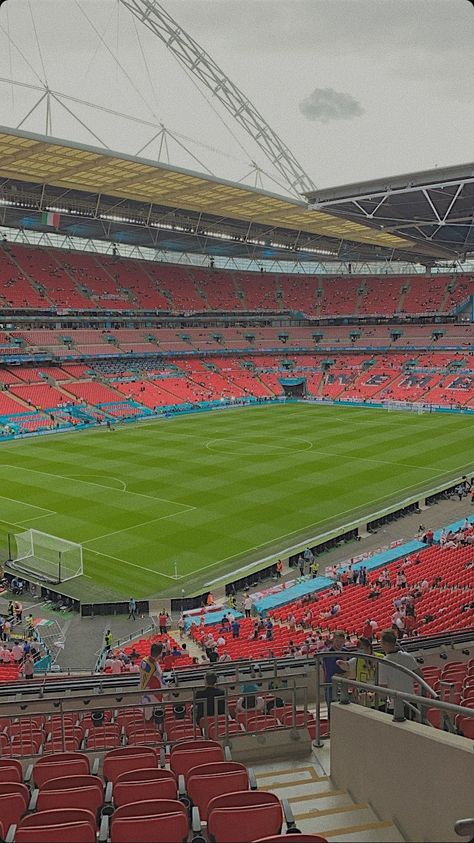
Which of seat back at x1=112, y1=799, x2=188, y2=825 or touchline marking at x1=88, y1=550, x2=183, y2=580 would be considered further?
touchline marking at x1=88, y1=550, x2=183, y2=580

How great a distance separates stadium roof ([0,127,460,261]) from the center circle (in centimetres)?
1802

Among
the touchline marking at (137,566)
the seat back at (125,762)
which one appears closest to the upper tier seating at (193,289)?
the touchline marking at (137,566)

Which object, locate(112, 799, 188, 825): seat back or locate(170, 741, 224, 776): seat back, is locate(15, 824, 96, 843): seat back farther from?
locate(170, 741, 224, 776): seat back

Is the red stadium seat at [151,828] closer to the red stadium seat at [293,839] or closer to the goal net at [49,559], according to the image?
the red stadium seat at [293,839]

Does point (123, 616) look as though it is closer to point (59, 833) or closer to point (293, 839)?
point (59, 833)

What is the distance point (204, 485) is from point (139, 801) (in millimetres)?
32516

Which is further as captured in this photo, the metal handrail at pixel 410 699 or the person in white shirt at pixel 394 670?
the person in white shirt at pixel 394 670

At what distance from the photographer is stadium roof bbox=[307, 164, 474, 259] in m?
43.9

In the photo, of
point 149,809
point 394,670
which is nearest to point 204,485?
point 394,670

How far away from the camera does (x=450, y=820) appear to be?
174 inches

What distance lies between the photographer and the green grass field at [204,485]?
1059 inches

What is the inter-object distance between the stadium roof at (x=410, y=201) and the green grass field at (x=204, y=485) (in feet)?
56.1

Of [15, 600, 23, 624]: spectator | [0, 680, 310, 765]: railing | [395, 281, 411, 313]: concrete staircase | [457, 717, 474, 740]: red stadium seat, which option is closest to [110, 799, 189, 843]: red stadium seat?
[0, 680, 310, 765]: railing

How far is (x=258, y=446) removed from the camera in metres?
48.8
